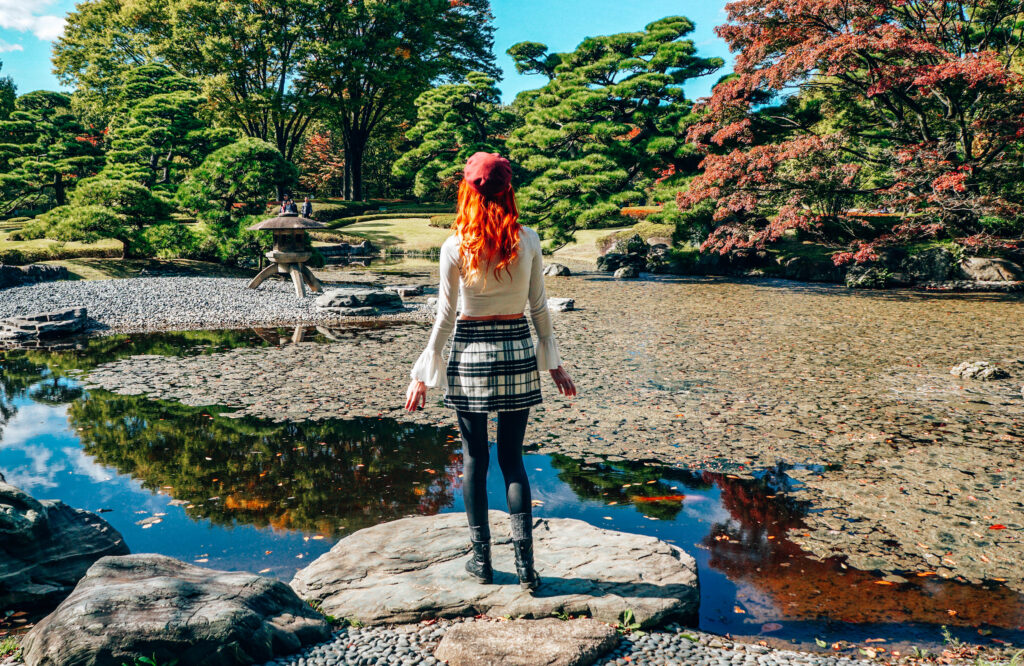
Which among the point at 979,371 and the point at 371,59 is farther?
the point at 371,59

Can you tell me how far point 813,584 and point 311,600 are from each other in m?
2.23

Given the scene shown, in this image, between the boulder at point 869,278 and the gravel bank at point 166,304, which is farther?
the boulder at point 869,278

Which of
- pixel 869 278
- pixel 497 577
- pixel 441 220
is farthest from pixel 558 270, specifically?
pixel 497 577

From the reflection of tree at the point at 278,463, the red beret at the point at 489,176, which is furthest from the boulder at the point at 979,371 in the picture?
the red beret at the point at 489,176

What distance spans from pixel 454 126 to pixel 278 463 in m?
28.6

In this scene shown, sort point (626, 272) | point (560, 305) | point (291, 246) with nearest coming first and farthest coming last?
point (560, 305) → point (291, 246) → point (626, 272)

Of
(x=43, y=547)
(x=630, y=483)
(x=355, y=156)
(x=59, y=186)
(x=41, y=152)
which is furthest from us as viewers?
(x=355, y=156)

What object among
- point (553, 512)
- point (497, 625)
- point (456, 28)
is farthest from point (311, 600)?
point (456, 28)

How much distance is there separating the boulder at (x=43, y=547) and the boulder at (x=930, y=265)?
55.2ft

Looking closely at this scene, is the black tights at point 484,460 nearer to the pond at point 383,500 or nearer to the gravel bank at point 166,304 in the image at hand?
the pond at point 383,500

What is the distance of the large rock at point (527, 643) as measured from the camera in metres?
2.19

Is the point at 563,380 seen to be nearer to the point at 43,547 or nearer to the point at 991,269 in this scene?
the point at 43,547

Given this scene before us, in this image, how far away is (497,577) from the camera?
9.20 ft

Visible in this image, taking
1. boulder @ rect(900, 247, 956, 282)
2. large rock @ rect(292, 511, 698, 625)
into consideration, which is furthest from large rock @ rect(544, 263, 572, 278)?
large rock @ rect(292, 511, 698, 625)
